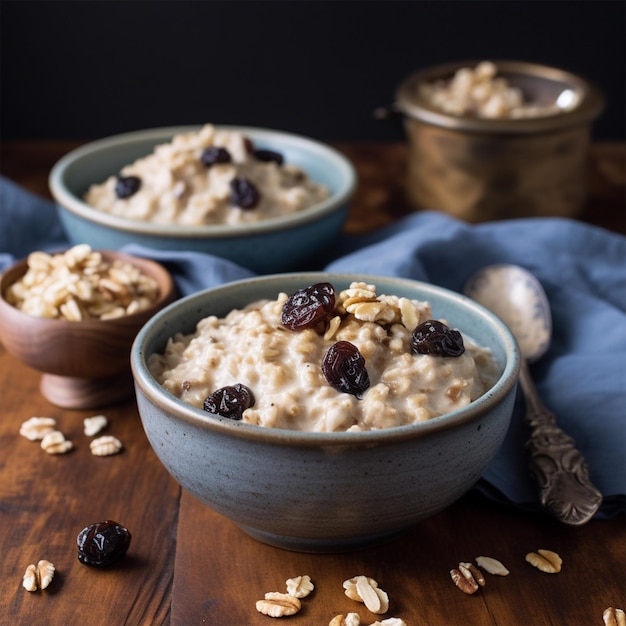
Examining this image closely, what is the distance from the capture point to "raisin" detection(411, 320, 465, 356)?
1.44m

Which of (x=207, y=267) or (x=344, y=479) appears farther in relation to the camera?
(x=207, y=267)

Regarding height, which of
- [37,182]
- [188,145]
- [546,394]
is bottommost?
[37,182]

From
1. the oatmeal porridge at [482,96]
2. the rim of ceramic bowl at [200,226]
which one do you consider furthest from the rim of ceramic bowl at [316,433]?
the oatmeal porridge at [482,96]

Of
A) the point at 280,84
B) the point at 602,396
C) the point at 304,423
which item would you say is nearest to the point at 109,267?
the point at 304,423

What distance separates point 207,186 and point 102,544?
0.99 meters

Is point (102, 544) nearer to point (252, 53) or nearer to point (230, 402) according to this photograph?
point (230, 402)

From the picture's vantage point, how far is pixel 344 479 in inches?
49.7

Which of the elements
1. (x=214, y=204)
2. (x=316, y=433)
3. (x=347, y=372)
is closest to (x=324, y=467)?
(x=316, y=433)

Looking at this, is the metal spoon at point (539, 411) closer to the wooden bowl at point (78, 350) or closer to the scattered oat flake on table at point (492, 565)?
the scattered oat flake on table at point (492, 565)

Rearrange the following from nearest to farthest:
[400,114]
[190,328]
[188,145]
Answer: [190,328] < [188,145] < [400,114]

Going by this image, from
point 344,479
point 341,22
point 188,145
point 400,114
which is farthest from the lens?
point 341,22

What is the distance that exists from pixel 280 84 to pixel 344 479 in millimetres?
2521

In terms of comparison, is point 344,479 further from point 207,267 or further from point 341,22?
point 341,22

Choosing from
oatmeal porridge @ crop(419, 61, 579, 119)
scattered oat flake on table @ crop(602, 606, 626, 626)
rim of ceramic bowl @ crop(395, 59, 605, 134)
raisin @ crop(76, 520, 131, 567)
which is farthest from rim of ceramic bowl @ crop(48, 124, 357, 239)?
scattered oat flake on table @ crop(602, 606, 626, 626)
